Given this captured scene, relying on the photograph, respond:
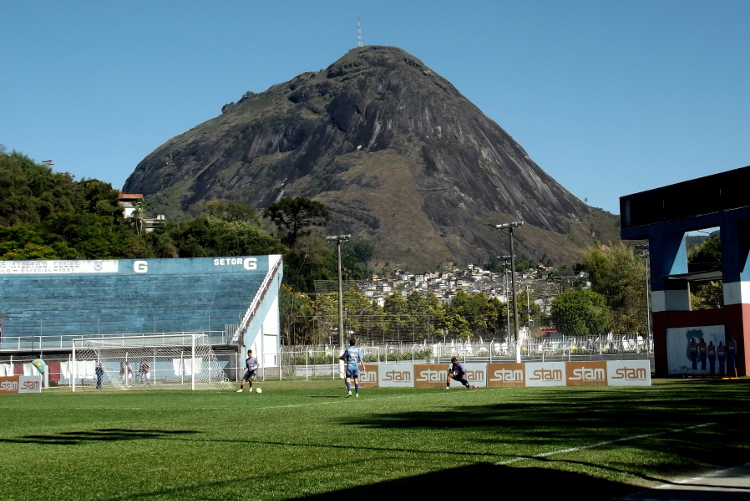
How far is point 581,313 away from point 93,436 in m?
101

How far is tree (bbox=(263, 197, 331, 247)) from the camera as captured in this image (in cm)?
13688

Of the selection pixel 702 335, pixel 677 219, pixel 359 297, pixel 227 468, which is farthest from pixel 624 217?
pixel 359 297

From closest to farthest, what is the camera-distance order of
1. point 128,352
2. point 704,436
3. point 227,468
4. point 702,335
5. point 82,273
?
point 227,468, point 704,436, point 702,335, point 128,352, point 82,273

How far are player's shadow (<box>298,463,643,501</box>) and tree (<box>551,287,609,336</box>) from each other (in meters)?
104

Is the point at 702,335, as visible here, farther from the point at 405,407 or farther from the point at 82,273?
the point at 82,273

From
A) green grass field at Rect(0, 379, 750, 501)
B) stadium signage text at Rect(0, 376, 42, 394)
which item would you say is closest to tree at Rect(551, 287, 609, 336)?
stadium signage text at Rect(0, 376, 42, 394)

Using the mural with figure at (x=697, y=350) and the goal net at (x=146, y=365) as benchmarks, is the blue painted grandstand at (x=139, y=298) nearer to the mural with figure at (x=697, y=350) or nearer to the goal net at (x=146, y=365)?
the goal net at (x=146, y=365)

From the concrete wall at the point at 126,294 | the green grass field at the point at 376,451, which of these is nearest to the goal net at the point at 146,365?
the concrete wall at the point at 126,294

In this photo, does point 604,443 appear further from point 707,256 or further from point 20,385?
point 707,256

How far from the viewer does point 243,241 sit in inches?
4835

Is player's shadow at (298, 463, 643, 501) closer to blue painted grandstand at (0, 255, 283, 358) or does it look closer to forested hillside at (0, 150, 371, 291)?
blue painted grandstand at (0, 255, 283, 358)

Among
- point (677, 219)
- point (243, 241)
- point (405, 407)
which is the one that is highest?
point (243, 241)

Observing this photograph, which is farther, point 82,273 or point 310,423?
point 82,273

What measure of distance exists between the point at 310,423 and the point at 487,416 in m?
3.78
